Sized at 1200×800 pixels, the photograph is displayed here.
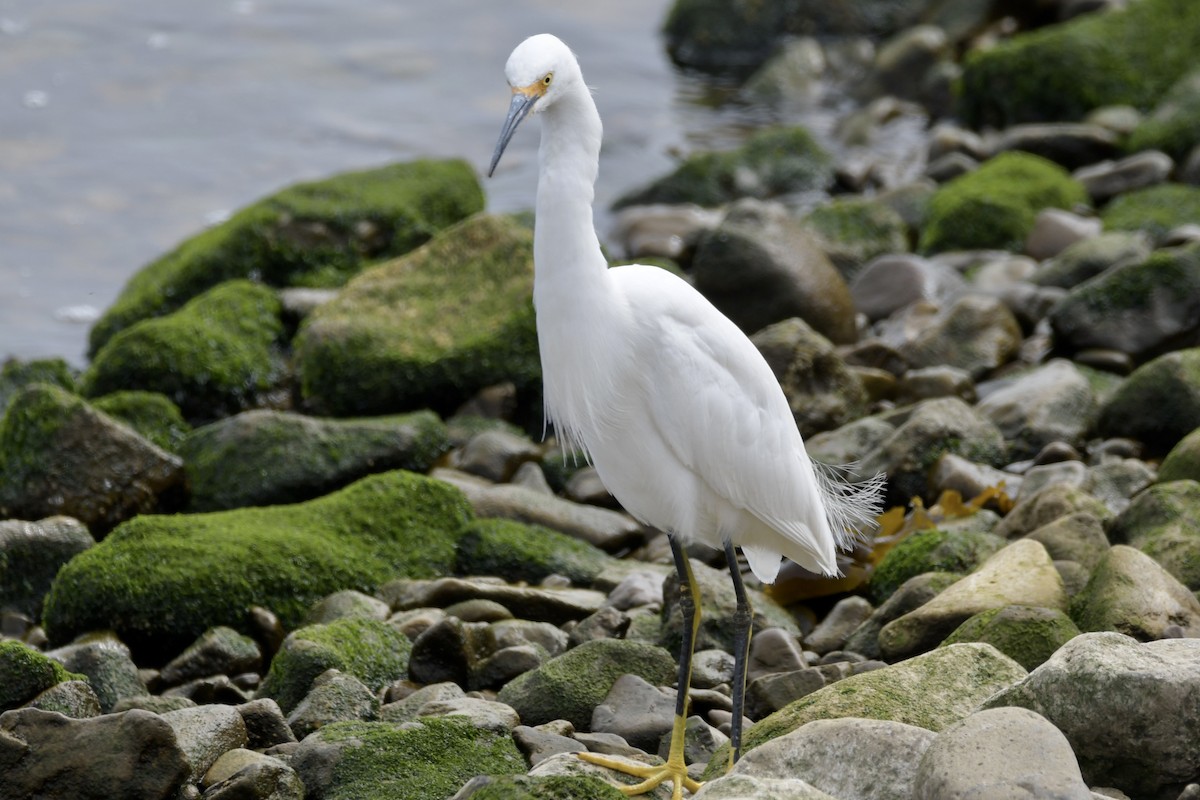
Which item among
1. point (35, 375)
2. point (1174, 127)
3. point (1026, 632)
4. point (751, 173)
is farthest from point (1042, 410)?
point (751, 173)

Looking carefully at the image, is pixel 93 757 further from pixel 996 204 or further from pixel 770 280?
pixel 996 204

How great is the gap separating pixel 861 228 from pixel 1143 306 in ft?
9.93

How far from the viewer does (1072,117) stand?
43.9 feet

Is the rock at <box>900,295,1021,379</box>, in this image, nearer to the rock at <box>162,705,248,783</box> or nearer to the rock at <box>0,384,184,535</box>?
A: the rock at <box>0,384,184,535</box>

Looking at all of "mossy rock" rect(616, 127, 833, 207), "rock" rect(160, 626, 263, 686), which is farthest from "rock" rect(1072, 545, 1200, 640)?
"mossy rock" rect(616, 127, 833, 207)

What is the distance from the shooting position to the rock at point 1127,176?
11.0 meters

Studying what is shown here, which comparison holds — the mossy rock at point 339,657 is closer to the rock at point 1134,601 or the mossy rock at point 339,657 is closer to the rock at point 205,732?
the rock at point 205,732

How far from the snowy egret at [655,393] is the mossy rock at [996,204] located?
6.14 m

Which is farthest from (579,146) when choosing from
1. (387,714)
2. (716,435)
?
(387,714)

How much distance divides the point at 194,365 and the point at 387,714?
434 centimetres

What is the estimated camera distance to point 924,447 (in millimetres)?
6656

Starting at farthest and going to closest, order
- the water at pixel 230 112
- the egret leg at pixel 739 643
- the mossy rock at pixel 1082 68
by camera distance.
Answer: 1. the mossy rock at pixel 1082 68
2. the water at pixel 230 112
3. the egret leg at pixel 739 643

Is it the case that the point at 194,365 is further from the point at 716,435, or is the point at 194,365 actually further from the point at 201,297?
the point at 716,435

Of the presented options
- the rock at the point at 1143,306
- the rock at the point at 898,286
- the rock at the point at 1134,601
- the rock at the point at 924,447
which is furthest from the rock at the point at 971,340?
the rock at the point at 1134,601
